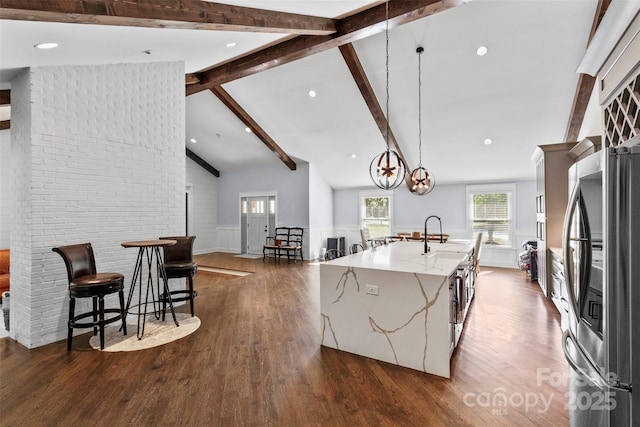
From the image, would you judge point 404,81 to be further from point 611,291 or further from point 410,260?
point 611,291

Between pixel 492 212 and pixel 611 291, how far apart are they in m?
7.32

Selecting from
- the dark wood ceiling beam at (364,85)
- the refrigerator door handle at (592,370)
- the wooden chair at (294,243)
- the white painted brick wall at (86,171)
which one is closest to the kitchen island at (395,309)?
the refrigerator door handle at (592,370)

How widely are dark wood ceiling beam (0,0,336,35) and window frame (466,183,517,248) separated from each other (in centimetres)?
609

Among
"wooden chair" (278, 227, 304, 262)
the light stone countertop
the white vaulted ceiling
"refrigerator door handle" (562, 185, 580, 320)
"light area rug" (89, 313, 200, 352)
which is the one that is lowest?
"light area rug" (89, 313, 200, 352)

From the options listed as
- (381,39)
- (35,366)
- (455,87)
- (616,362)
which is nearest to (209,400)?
(35,366)

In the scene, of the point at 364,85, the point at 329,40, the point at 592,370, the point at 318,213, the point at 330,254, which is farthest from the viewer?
the point at 318,213

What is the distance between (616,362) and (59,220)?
455 centimetres

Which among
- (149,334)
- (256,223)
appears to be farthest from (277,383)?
(256,223)

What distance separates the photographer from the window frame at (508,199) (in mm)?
7508

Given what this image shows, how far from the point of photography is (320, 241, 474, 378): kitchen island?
8.23ft

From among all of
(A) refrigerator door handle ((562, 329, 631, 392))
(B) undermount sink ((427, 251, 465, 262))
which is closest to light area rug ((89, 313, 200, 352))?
(B) undermount sink ((427, 251, 465, 262))

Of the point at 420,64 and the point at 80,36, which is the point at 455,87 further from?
the point at 80,36

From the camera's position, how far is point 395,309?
2676 millimetres

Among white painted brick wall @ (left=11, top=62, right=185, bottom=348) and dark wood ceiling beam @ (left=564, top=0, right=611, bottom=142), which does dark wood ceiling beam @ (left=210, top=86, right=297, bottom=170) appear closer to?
white painted brick wall @ (left=11, top=62, right=185, bottom=348)
